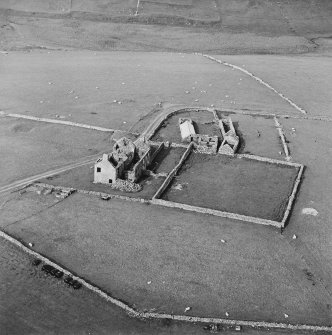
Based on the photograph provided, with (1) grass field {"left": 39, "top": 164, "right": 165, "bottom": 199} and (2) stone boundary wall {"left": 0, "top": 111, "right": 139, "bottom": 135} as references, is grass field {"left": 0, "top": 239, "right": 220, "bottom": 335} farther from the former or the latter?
(2) stone boundary wall {"left": 0, "top": 111, "right": 139, "bottom": 135}

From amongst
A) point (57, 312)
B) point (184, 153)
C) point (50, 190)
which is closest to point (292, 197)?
point (184, 153)

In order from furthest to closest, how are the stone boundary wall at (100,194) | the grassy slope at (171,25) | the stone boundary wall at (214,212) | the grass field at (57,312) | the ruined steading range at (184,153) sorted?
the grassy slope at (171,25) → the stone boundary wall at (100,194) → the ruined steading range at (184,153) → the stone boundary wall at (214,212) → the grass field at (57,312)

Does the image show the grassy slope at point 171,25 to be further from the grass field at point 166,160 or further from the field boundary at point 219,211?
the field boundary at point 219,211

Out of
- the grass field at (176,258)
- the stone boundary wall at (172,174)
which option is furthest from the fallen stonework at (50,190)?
the stone boundary wall at (172,174)

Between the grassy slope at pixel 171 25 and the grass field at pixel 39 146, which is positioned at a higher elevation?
the grassy slope at pixel 171 25

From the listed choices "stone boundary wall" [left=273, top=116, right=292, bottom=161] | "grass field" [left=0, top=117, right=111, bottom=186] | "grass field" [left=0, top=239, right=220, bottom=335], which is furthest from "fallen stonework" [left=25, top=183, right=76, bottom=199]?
"stone boundary wall" [left=273, top=116, right=292, bottom=161]

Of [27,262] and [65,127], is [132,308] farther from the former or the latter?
[65,127]

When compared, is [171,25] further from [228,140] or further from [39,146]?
[39,146]

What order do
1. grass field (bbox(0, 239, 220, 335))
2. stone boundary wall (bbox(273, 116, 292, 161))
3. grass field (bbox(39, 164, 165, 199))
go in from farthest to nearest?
stone boundary wall (bbox(273, 116, 292, 161)), grass field (bbox(39, 164, 165, 199)), grass field (bbox(0, 239, 220, 335))

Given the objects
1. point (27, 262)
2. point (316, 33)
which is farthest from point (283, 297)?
point (316, 33)
